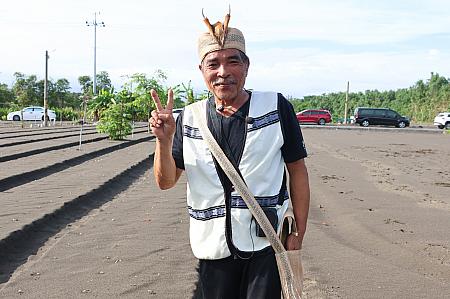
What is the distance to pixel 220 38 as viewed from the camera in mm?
2371

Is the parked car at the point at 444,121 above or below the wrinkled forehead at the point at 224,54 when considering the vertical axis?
below

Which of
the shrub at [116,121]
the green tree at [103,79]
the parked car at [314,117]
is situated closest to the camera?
the shrub at [116,121]

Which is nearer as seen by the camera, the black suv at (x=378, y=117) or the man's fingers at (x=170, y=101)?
the man's fingers at (x=170, y=101)

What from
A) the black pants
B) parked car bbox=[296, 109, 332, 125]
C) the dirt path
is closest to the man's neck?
the black pants

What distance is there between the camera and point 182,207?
27.0 feet

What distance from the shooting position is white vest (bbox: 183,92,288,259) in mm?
2332

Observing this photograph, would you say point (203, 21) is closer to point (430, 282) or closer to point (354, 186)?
point (430, 282)

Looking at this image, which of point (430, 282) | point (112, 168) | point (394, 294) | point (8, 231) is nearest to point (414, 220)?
point (430, 282)

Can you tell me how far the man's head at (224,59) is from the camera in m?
2.38

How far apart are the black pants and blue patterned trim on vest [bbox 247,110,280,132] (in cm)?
50

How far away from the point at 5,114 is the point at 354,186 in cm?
4238

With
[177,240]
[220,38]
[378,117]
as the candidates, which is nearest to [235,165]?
[220,38]

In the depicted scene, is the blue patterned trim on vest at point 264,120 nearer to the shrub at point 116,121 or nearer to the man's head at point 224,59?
the man's head at point 224,59

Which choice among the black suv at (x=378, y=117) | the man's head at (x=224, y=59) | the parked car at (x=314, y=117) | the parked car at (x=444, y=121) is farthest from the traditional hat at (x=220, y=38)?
the parked car at (x=314, y=117)
